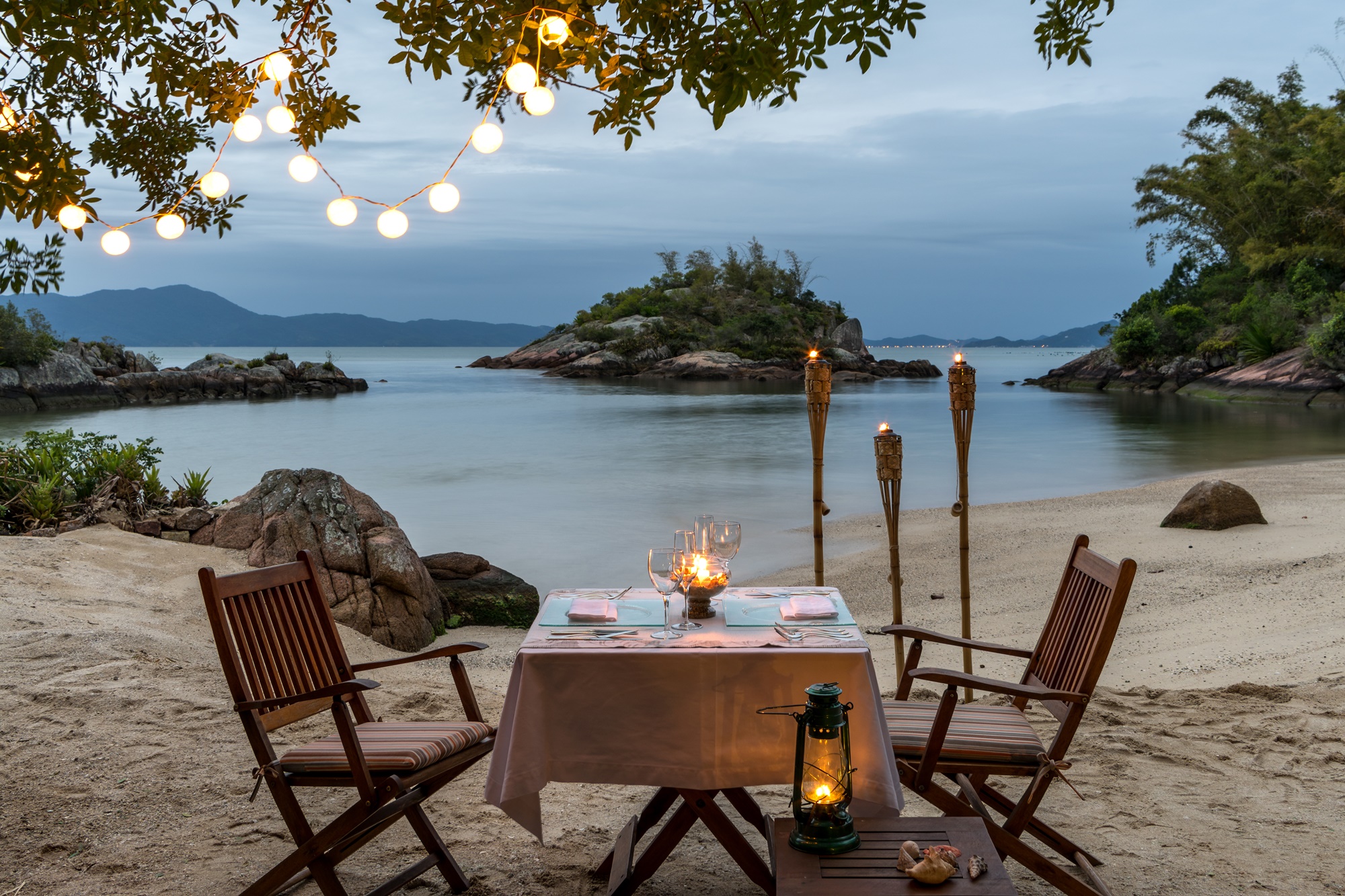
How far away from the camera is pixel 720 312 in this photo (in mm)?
52750

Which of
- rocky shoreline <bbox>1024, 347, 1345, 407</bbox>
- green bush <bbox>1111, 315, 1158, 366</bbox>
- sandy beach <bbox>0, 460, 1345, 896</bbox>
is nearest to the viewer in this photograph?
sandy beach <bbox>0, 460, 1345, 896</bbox>

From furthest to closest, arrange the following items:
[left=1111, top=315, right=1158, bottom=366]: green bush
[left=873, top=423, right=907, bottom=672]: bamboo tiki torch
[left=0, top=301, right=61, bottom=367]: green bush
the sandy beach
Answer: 1. [left=1111, top=315, right=1158, bottom=366]: green bush
2. [left=0, top=301, right=61, bottom=367]: green bush
3. [left=873, top=423, right=907, bottom=672]: bamboo tiki torch
4. the sandy beach

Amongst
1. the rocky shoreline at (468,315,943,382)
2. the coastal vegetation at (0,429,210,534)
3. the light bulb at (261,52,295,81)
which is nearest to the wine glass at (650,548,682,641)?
the light bulb at (261,52,295,81)

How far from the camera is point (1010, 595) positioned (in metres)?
6.57

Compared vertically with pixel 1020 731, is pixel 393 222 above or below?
above

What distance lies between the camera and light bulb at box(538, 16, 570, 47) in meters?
2.73

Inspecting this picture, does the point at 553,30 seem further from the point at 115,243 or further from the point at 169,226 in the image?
the point at 115,243

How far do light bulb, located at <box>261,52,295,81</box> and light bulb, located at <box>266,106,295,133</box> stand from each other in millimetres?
100

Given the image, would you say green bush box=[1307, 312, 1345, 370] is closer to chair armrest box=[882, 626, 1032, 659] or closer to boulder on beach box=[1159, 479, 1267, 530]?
boulder on beach box=[1159, 479, 1267, 530]

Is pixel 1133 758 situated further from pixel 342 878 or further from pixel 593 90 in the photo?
pixel 593 90

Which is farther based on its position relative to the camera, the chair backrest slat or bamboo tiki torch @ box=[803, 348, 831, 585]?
bamboo tiki torch @ box=[803, 348, 831, 585]

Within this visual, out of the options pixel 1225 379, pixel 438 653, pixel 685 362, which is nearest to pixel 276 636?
pixel 438 653

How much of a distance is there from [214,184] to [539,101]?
47.1 inches

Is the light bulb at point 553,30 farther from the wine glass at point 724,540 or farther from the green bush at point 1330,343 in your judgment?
the green bush at point 1330,343
